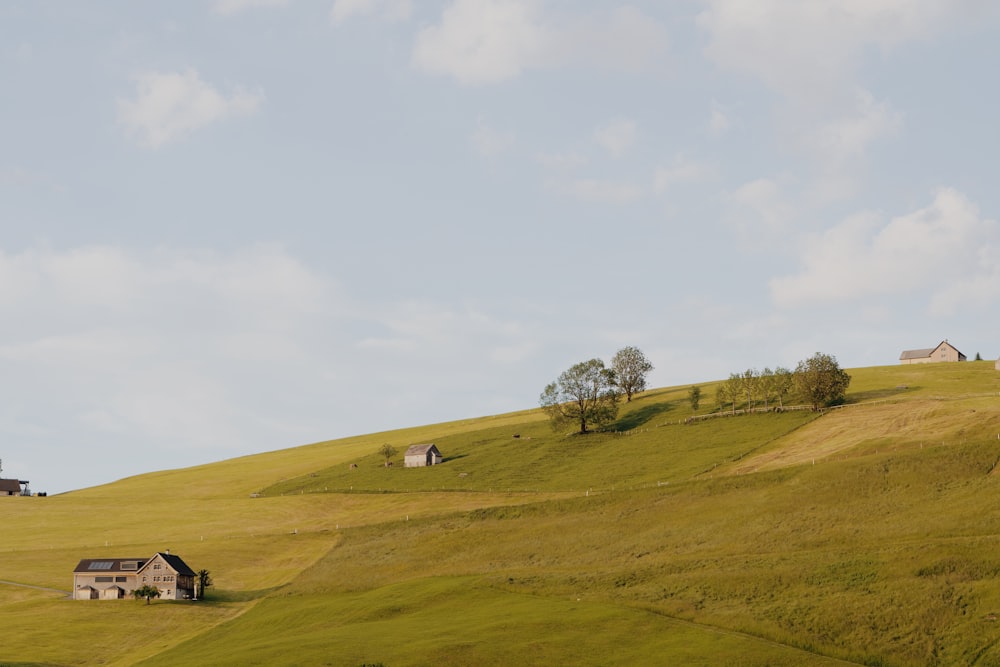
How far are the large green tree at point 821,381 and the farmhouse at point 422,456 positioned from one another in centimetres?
5889

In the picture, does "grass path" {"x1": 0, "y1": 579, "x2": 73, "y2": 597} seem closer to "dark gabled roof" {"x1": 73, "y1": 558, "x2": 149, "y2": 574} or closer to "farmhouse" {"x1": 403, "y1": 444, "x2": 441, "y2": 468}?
"dark gabled roof" {"x1": 73, "y1": 558, "x2": 149, "y2": 574}

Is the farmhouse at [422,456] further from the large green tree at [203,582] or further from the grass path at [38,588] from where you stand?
the grass path at [38,588]

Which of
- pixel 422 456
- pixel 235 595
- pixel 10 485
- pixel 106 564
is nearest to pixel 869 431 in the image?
pixel 422 456

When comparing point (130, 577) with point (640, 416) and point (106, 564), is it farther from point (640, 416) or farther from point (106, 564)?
point (640, 416)

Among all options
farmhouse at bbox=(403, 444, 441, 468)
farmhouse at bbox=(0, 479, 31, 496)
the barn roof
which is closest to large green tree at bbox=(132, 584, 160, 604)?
farmhouse at bbox=(403, 444, 441, 468)

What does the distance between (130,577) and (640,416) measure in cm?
9214

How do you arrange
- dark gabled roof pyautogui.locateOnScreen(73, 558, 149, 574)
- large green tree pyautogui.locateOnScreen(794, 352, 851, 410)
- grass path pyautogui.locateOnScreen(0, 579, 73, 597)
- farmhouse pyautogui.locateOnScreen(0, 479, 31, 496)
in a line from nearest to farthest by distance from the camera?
1. grass path pyautogui.locateOnScreen(0, 579, 73, 597)
2. dark gabled roof pyautogui.locateOnScreen(73, 558, 149, 574)
3. large green tree pyautogui.locateOnScreen(794, 352, 851, 410)
4. farmhouse pyautogui.locateOnScreen(0, 479, 31, 496)

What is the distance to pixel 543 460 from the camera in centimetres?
14812

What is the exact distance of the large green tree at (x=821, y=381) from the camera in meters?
149

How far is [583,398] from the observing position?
166 metres

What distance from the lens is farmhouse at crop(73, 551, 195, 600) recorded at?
9950 centimetres

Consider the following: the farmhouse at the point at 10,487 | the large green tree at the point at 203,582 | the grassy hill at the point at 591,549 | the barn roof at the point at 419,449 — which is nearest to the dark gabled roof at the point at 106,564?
the grassy hill at the point at 591,549

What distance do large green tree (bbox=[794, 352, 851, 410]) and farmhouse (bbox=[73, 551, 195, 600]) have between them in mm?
93127

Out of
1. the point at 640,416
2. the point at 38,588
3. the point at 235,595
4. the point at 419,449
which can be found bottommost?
the point at 235,595
